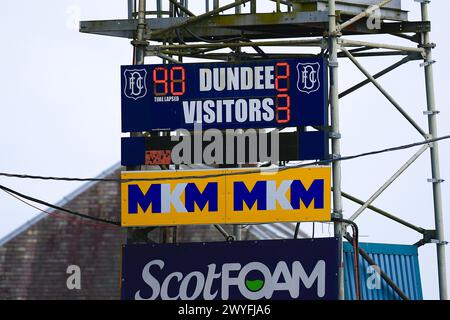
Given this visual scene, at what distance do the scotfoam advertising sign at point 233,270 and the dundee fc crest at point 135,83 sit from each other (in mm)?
2900

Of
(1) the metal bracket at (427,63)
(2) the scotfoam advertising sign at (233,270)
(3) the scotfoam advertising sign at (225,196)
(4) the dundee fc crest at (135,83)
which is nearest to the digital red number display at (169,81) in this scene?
(4) the dundee fc crest at (135,83)

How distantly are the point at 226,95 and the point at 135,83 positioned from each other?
1.81 metres

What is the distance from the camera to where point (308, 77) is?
29156 millimetres

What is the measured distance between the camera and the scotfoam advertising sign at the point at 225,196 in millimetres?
29000

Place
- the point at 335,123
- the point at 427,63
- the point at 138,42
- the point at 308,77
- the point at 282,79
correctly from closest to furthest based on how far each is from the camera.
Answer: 1. the point at 335,123
2. the point at 308,77
3. the point at 282,79
4. the point at 138,42
5. the point at 427,63

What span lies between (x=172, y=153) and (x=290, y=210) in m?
2.51

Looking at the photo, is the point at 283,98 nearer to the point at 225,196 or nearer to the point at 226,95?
the point at 226,95

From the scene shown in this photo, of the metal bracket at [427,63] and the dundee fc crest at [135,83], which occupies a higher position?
the metal bracket at [427,63]

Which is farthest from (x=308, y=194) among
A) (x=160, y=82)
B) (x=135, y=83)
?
(x=135, y=83)

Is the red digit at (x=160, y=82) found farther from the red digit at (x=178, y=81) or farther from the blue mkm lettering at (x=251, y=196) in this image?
the blue mkm lettering at (x=251, y=196)

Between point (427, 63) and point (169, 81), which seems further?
point (427, 63)

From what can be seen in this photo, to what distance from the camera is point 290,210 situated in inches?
1144
